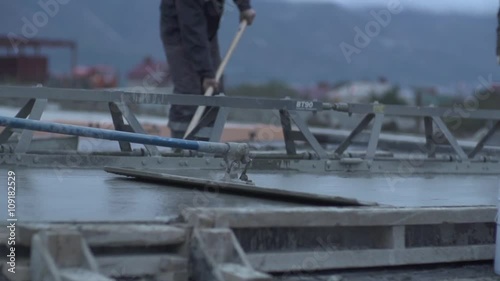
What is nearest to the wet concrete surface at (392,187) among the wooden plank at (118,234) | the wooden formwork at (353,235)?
the wooden formwork at (353,235)

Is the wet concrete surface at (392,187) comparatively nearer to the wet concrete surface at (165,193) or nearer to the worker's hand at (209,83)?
the wet concrete surface at (165,193)

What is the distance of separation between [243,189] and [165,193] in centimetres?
51

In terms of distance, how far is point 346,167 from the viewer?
26.2ft

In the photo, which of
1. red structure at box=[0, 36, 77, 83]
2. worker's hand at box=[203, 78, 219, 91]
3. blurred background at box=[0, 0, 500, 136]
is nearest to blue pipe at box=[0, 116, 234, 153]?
worker's hand at box=[203, 78, 219, 91]

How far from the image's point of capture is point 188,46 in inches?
357

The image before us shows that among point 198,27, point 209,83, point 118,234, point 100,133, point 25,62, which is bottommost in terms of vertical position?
point 118,234

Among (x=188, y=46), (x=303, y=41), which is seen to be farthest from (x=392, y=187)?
(x=303, y=41)

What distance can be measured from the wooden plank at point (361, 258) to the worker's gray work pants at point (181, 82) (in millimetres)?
3750

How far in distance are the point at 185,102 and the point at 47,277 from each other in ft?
10.9

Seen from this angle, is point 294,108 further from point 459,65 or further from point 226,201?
point 459,65

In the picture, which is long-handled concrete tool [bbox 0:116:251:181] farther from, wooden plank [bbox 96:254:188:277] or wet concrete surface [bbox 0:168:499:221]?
wooden plank [bbox 96:254:188:277]

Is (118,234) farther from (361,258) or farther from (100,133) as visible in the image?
(361,258)

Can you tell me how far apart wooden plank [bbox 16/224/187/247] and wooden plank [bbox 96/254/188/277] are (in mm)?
67

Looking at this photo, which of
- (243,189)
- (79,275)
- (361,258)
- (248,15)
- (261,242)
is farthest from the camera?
(248,15)
